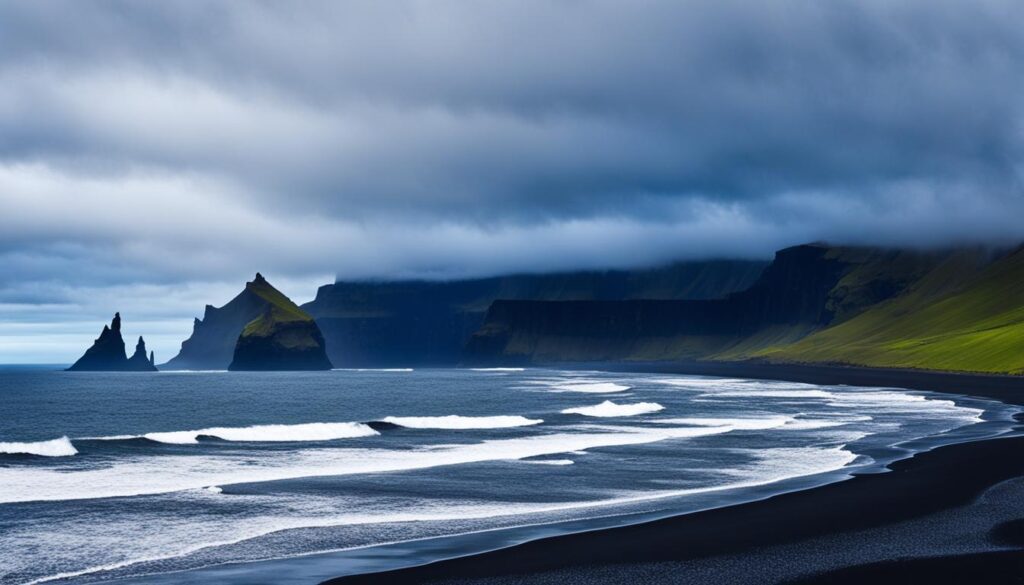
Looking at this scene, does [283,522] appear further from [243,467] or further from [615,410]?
[615,410]

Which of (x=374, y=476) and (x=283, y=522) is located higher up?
(x=283, y=522)

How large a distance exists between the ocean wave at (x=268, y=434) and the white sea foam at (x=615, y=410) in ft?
91.9

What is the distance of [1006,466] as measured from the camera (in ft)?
153

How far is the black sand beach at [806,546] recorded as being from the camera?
79.7 ft

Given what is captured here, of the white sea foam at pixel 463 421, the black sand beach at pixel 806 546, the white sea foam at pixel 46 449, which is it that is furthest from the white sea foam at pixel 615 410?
the black sand beach at pixel 806 546

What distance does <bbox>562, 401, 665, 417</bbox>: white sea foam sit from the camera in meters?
98.1

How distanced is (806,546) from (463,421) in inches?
2401

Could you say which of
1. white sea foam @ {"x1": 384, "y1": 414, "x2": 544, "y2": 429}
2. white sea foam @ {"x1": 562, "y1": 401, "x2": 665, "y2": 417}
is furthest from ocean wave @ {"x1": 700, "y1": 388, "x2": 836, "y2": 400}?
white sea foam @ {"x1": 384, "y1": 414, "x2": 544, "y2": 429}

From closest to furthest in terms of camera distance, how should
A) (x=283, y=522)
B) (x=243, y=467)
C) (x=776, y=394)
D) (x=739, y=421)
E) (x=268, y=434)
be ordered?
(x=283, y=522), (x=243, y=467), (x=268, y=434), (x=739, y=421), (x=776, y=394)

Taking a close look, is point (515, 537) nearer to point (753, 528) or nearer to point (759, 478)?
point (753, 528)

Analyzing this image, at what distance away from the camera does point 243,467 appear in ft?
167

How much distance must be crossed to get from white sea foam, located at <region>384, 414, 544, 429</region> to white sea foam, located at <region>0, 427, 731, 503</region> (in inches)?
565

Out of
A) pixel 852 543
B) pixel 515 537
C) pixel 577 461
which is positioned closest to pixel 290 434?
pixel 577 461

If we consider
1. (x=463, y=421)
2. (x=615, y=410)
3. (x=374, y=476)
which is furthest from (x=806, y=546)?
(x=615, y=410)
